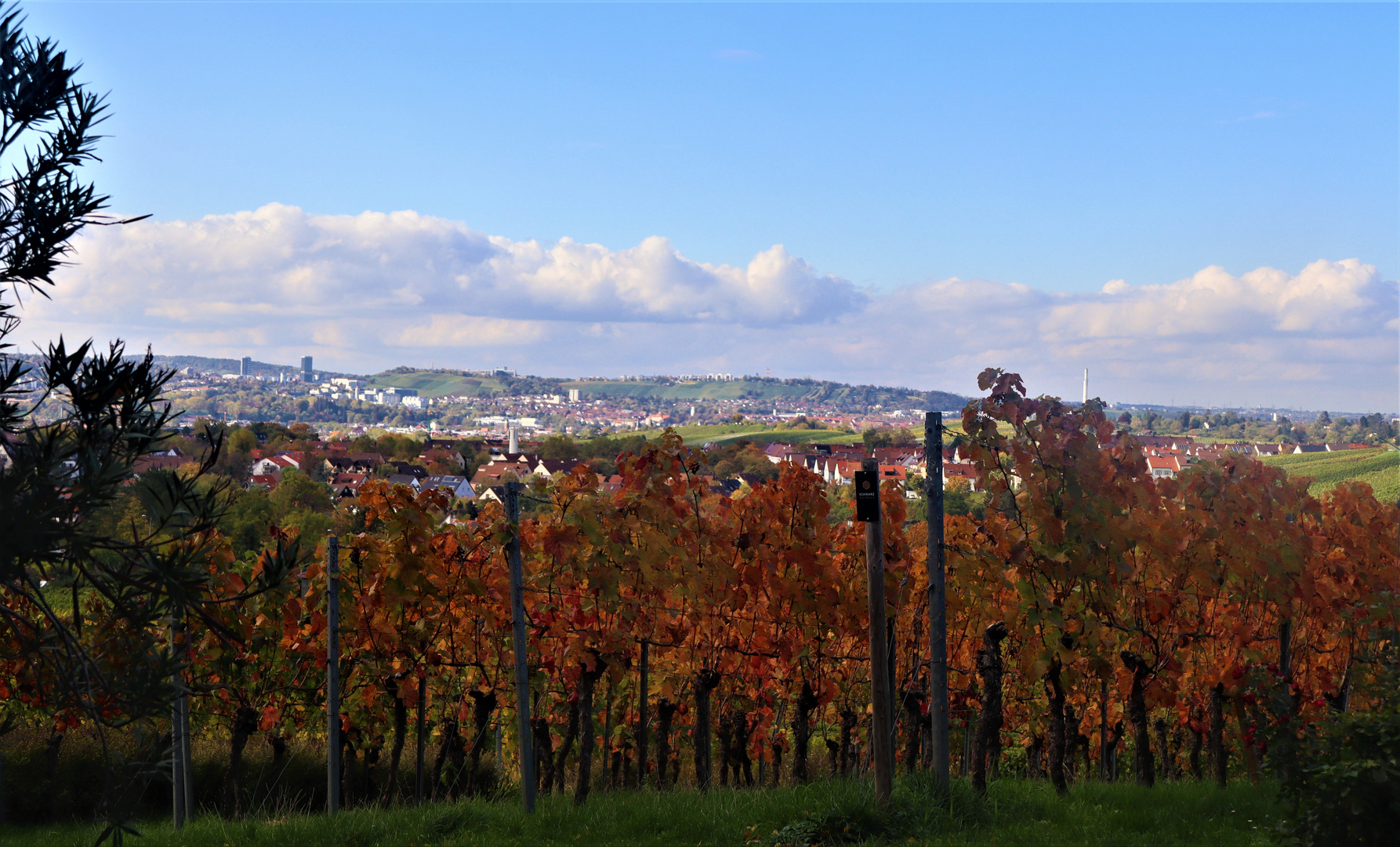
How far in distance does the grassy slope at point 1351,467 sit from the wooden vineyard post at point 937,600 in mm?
53477

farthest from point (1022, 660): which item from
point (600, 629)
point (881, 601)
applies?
point (600, 629)

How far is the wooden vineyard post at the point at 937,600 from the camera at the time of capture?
651cm

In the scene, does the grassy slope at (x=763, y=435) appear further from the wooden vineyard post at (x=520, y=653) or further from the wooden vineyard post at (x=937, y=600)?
the wooden vineyard post at (x=937, y=600)

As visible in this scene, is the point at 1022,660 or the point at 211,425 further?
the point at 1022,660

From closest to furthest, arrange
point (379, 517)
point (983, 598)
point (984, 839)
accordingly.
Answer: point (984, 839) → point (983, 598) → point (379, 517)

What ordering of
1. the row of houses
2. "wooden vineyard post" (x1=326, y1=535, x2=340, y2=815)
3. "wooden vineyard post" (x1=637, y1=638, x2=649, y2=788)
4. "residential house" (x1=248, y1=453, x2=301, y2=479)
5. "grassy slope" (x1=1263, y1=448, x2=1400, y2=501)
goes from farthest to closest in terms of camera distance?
"residential house" (x1=248, y1=453, x2=301, y2=479)
"grassy slope" (x1=1263, y1=448, x2=1400, y2=501)
the row of houses
"wooden vineyard post" (x1=637, y1=638, x2=649, y2=788)
"wooden vineyard post" (x1=326, y1=535, x2=340, y2=815)

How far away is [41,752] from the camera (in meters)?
10.9

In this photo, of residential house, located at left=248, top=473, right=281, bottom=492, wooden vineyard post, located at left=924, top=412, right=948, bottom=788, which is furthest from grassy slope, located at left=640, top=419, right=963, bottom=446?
wooden vineyard post, located at left=924, top=412, right=948, bottom=788

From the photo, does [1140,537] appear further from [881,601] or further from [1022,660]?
[881,601]

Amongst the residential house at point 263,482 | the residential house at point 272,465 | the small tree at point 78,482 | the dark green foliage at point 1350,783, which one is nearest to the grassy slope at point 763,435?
the residential house at point 272,465

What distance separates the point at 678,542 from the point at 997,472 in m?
2.99

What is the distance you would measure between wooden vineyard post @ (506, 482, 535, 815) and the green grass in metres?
0.24

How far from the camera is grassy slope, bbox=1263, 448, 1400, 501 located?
54.0 m

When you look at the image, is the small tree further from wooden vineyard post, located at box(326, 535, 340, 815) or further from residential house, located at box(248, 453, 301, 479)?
residential house, located at box(248, 453, 301, 479)
